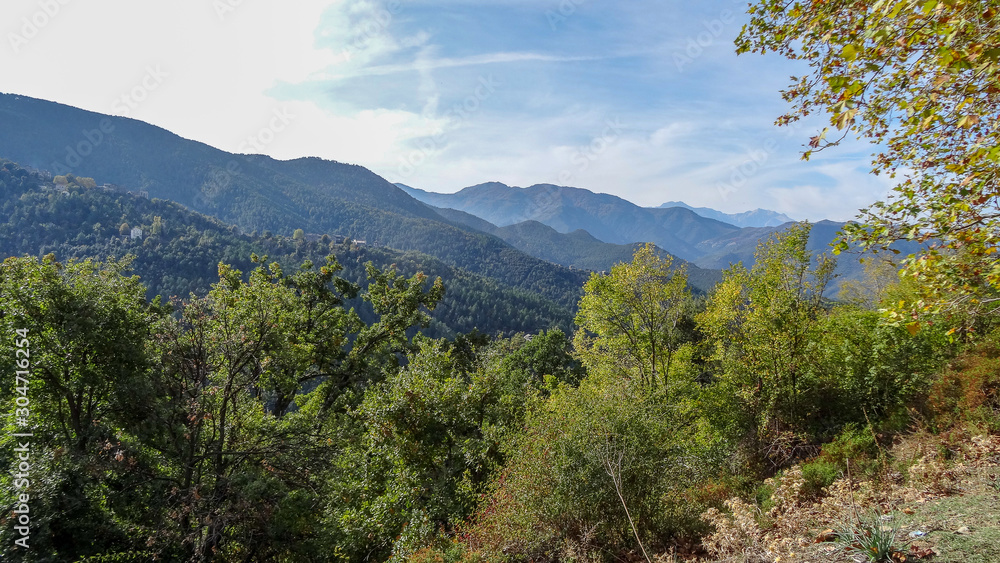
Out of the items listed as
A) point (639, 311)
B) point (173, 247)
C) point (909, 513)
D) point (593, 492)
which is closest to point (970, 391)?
point (909, 513)

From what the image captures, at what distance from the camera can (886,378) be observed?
1212 cm

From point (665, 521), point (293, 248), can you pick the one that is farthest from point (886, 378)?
point (293, 248)

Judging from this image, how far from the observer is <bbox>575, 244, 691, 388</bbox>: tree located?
62.6 feet

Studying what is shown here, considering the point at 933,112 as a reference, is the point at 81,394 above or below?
below

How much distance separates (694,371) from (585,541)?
1615 centimetres

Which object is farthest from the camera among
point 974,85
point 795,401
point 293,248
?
point 293,248

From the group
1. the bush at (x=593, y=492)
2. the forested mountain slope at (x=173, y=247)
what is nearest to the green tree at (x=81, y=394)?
the bush at (x=593, y=492)

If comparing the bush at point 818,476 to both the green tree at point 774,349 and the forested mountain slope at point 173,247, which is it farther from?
the forested mountain slope at point 173,247

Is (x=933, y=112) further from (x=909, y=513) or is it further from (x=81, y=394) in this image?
(x=81, y=394)

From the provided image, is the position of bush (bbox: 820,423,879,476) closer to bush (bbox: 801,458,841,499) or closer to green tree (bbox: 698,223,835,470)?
bush (bbox: 801,458,841,499)

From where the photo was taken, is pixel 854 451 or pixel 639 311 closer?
pixel 854 451

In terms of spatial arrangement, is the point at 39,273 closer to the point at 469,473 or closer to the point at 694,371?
the point at 469,473

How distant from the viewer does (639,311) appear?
762 inches

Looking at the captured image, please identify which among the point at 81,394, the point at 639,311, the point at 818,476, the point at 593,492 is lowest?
the point at 818,476
